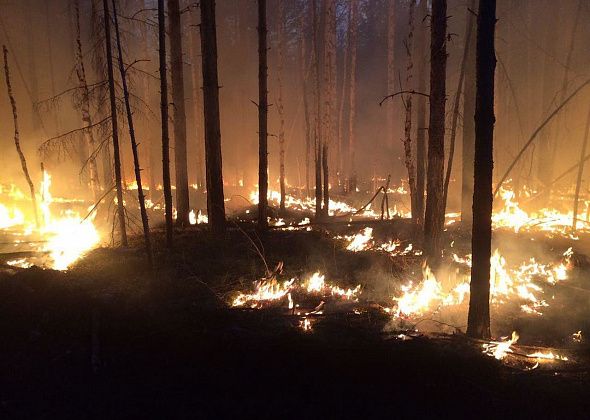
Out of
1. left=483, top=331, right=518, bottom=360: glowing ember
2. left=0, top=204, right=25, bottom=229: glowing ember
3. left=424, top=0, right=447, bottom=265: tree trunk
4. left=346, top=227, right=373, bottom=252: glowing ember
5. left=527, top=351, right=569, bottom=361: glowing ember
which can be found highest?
left=424, top=0, right=447, bottom=265: tree trunk

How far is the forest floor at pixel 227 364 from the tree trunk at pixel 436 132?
2443mm

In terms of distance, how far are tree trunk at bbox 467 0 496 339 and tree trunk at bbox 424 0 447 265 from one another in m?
4.07

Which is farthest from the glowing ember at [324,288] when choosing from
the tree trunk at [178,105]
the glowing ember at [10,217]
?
the glowing ember at [10,217]

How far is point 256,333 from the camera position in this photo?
23.1 feet

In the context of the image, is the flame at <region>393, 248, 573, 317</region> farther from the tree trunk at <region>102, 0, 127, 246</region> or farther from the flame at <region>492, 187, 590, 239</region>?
the tree trunk at <region>102, 0, 127, 246</region>

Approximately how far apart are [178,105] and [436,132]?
944cm

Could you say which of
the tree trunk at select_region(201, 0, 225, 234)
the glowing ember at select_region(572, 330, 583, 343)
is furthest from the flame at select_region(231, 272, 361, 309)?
the tree trunk at select_region(201, 0, 225, 234)

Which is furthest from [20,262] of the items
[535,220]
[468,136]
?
[535,220]

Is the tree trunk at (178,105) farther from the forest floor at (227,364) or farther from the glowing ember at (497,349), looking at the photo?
the glowing ember at (497,349)

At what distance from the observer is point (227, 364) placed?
239 inches

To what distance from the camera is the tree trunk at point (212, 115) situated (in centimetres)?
1247

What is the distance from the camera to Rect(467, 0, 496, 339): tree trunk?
218 inches

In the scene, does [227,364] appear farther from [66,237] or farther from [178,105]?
[66,237]

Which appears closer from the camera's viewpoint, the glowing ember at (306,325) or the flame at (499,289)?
the glowing ember at (306,325)
